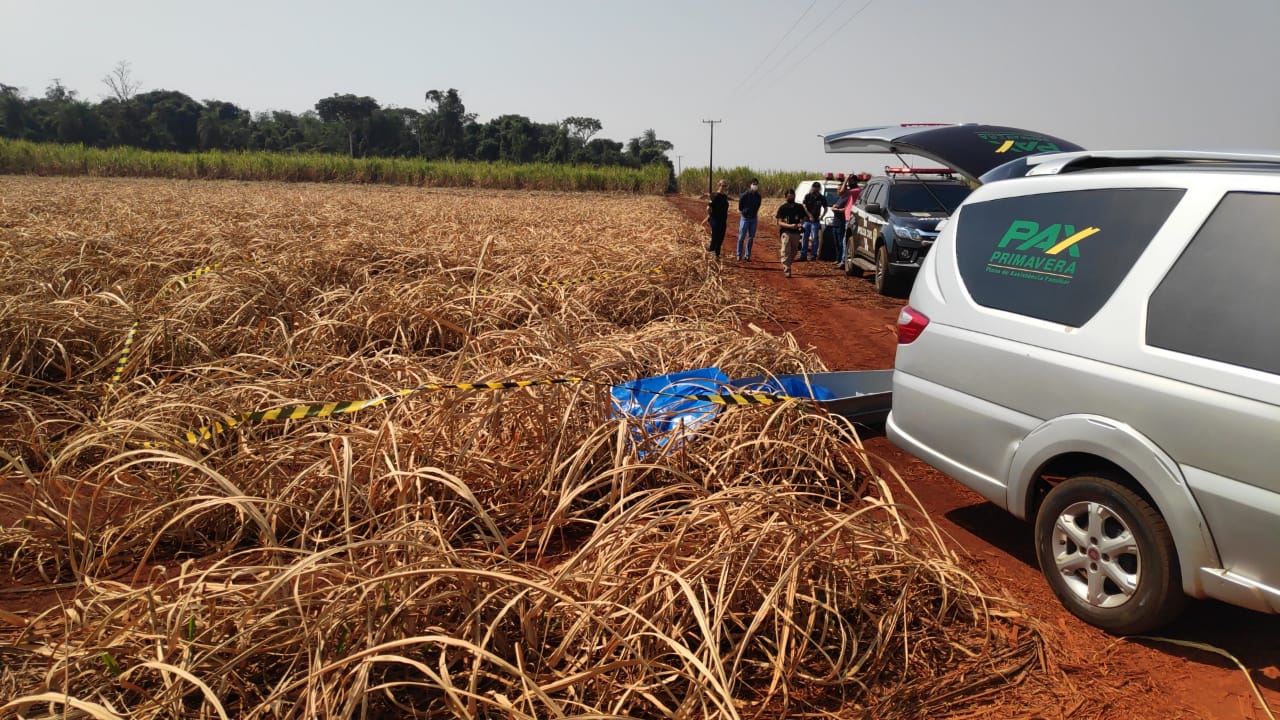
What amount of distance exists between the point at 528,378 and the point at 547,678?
82.4 inches

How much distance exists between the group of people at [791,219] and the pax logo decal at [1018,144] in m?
5.59

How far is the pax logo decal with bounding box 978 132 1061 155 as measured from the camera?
6.68 meters

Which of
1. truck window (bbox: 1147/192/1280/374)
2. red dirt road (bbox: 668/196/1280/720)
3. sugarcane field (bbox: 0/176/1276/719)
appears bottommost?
red dirt road (bbox: 668/196/1280/720)

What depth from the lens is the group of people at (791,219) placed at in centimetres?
1276

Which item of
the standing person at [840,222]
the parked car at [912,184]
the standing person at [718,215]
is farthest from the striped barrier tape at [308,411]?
the standing person at [840,222]

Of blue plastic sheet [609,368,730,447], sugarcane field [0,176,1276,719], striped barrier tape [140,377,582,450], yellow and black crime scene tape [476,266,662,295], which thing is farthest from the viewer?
yellow and black crime scene tape [476,266,662,295]

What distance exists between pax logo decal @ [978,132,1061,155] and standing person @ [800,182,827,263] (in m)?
8.06

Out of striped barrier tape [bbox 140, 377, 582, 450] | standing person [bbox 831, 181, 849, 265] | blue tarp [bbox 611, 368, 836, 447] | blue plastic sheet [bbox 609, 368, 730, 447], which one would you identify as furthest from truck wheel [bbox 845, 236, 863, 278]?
striped barrier tape [bbox 140, 377, 582, 450]

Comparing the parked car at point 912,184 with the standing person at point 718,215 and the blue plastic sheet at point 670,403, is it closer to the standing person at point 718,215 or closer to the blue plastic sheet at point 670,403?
the blue plastic sheet at point 670,403

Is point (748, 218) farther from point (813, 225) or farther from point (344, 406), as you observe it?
point (344, 406)

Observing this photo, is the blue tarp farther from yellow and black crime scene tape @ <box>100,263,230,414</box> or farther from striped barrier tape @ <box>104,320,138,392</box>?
striped barrier tape @ <box>104,320,138,392</box>

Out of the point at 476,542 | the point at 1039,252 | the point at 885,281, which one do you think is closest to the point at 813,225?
the point at 885,281

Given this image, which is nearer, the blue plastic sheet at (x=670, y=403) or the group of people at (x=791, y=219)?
the blue plastic sheet at (x=670, y=403)

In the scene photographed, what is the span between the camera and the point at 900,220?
10.6m
